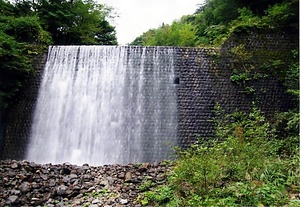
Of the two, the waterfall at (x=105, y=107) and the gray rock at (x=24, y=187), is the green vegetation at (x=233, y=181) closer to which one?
the gray rock at (x=24, y=187)

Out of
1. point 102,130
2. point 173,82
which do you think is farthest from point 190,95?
point 102,130

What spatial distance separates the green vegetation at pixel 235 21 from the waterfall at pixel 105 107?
7.80 ft

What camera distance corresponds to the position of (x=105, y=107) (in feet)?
28.0

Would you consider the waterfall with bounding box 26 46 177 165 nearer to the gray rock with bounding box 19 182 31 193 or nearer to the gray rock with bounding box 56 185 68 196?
the gray rock with bounding box 19 182 31 193

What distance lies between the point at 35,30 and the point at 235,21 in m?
6.81

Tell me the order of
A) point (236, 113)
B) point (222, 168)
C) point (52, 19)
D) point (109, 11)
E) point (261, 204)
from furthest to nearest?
1. point (109, 11)
2. point (52, 19)
3. point (236, 113)
4. point (222, 168)
5. point (261, 204)

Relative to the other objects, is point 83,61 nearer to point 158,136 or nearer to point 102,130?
point 102,130

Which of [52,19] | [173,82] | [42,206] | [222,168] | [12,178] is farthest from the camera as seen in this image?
[52,19]

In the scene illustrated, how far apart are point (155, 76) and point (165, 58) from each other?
0.70 meters

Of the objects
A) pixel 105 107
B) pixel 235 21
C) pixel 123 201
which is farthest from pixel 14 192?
pixel 235 21

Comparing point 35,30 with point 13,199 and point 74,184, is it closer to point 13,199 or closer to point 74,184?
point 74,184

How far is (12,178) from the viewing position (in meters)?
5.32

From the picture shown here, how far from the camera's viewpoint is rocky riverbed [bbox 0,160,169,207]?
4605 mm

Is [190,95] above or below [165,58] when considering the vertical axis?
below
